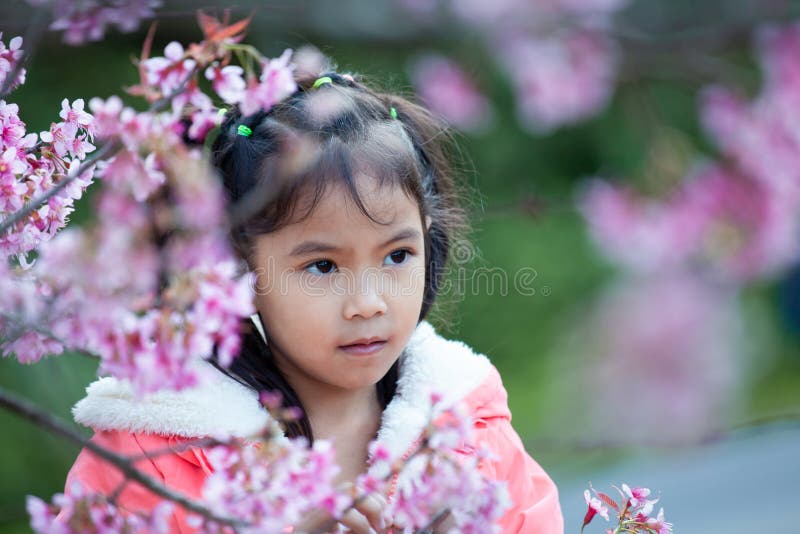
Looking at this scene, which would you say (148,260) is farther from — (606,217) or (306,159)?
(606,217)

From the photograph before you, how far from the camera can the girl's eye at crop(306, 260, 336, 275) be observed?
1535mm

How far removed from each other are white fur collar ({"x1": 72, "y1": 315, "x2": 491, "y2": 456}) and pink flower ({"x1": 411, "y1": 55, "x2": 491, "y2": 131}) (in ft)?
4.66

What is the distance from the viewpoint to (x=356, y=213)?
1.55m

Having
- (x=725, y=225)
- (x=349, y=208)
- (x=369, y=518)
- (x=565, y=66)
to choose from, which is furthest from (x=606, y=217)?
(x=369, y=518)

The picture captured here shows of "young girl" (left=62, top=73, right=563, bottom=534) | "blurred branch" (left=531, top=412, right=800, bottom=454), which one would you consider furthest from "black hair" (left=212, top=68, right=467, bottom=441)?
"blurred branch" (left=531, top=412, right=800, bottom=454)

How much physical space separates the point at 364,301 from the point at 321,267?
0.30ft

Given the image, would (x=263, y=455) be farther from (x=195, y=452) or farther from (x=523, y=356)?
(x=523, y=356)

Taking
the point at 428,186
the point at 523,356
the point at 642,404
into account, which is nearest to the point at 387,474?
the point at 428,186

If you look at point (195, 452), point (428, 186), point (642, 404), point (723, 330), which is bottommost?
point (195, 452)

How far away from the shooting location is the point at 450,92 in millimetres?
3082

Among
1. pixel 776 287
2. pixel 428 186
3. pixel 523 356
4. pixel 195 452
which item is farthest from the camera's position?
pixel 776 287

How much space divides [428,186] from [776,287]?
6.20m

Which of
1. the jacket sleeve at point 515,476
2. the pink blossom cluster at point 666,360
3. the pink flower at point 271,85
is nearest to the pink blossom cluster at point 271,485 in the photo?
the pink flower at point 271,85

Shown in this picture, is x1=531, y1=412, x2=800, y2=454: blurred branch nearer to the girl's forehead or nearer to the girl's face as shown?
the girl's face
